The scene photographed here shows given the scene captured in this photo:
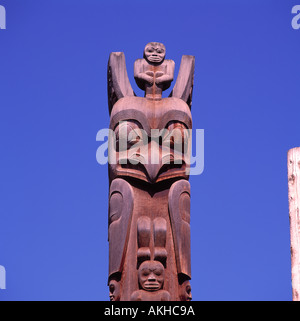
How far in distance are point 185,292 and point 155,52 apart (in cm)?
399

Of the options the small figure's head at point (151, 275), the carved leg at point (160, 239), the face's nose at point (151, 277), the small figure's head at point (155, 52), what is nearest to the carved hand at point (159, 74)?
the small figure's head at point (155, 52)

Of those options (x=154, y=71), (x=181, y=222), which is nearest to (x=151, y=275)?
(x=181, y=222)

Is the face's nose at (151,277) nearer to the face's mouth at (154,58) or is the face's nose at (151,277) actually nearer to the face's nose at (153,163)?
the face's nose at (153,163)

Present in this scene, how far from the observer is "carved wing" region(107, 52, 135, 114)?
11205 mm

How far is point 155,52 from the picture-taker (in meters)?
11.6

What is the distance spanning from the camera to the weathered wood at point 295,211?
8.08 metres

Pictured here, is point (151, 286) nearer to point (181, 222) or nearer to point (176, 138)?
point (181, 222)

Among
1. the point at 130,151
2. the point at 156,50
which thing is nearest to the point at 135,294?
the point at 130,151

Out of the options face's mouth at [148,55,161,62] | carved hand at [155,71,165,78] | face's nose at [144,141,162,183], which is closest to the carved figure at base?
face's nose at [144,141,162,183]

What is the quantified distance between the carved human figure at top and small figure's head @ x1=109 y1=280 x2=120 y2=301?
10.0ft

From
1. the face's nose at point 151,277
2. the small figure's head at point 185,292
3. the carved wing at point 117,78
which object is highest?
the carved wing at point 117,78

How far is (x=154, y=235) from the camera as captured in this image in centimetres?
986

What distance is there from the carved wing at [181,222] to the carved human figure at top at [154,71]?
67.7 inches
